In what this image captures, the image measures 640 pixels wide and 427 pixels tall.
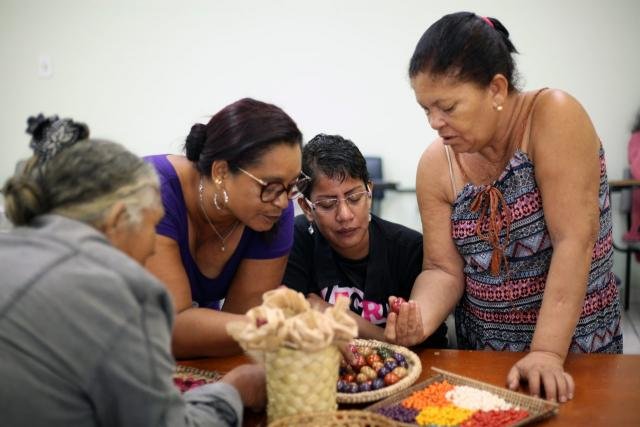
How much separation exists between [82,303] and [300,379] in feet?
1.46

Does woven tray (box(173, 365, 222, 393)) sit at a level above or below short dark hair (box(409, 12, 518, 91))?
below

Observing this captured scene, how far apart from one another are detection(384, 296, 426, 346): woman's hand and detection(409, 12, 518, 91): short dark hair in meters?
0.59

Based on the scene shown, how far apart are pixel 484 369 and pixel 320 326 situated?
0.60 metres

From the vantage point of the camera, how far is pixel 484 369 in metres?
1.55

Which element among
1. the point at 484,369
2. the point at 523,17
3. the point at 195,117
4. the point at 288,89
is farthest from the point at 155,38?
the point at 484,369

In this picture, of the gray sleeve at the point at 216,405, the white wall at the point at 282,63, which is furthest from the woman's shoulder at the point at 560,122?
the white wall at the point at 282,63

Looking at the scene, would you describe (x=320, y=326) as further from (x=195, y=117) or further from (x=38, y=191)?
(x=195, y=117)

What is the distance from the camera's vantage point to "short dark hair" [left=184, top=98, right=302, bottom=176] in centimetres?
164

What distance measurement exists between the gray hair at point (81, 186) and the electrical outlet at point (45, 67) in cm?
462

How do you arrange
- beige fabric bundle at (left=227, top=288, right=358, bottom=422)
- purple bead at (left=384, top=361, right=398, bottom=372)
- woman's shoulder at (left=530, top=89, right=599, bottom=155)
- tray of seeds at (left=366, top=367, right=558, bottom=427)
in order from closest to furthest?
beige fabric bundle at (left=227, top=288, right=358, bottom=422), tray of seeds at (left=366, top=367, right=558, bottom=427), purple bead at (left=384, top=361, right=398, bottom=372), woman's shoulder at (left=530, top=89, right=599, bottom=155)

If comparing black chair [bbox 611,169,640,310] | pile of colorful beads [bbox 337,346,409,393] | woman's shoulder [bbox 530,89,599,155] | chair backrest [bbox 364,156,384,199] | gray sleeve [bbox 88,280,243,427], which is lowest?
black chair [bbox 611,169,640,310]

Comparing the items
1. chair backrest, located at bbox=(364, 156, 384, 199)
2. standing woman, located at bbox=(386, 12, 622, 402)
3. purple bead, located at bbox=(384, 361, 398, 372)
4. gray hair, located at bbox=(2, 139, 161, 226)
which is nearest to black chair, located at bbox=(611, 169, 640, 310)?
chair backrest, located at bbox=(364, 156, 384, 199)

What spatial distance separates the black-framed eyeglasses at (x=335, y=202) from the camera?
2033 millimetres

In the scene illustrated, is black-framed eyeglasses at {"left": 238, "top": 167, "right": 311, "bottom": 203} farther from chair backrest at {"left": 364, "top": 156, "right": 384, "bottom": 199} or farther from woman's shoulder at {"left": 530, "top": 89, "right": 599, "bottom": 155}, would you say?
chair backrest at {"left": 364, "top": 156, "right": 384, "bottom": 199}
